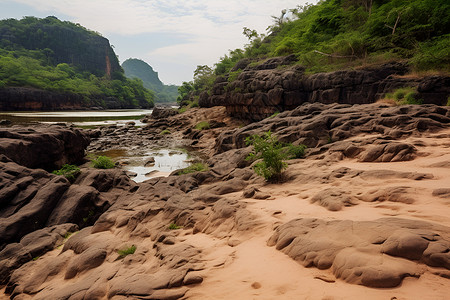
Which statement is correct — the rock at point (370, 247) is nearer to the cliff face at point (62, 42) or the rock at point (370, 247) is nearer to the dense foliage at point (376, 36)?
the dense foliage at point (376, 36)

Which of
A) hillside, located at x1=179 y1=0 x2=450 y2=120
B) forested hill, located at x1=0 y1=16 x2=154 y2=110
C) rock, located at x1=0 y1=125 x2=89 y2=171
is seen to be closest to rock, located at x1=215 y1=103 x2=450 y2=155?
hillside, located at x1=179 y1=0 x2=450 y2=120

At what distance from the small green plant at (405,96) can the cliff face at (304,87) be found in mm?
384

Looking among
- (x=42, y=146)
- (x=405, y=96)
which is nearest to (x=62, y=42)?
(x=42, y=146)

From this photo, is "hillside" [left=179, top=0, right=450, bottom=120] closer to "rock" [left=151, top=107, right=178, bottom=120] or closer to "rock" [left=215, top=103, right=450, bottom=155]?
"rock" [left=215, top=103, right=450, bottom=155]

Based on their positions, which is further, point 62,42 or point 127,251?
point 62,42

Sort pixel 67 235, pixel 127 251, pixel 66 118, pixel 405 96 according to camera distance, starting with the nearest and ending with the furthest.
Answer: pixel 127 251 → pixel 67 235 → pixel 405 96 → pixel 66 118

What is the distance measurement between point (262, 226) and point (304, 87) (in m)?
20.6

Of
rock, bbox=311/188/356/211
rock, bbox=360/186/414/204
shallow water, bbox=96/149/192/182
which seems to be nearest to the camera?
rock, bbox=360/186/414/204

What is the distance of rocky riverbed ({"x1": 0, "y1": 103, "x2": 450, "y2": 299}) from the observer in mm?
3092

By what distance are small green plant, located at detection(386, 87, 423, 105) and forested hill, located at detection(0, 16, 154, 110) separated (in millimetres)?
69483

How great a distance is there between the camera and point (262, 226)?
195 inches

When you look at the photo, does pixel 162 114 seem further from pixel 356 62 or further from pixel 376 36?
pixel 376 36

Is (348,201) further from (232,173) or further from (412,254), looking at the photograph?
(232,173)

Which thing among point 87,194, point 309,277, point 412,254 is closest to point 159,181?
point 87,194
